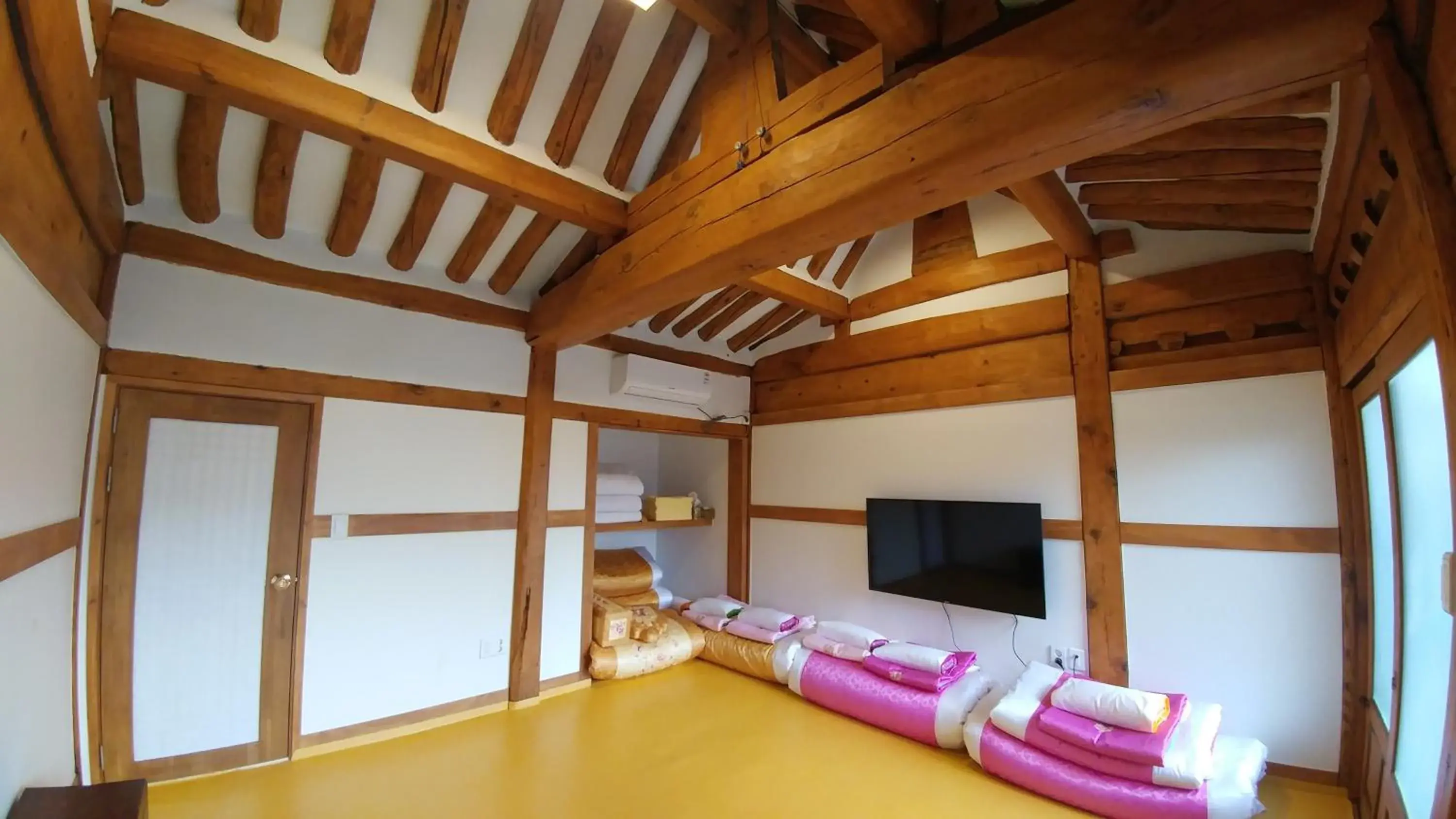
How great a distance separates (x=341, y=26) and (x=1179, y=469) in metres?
4.57

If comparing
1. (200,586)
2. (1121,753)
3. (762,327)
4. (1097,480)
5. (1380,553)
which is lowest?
(1121,753)

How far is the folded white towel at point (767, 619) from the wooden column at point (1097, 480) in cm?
213

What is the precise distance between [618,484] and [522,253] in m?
2.21

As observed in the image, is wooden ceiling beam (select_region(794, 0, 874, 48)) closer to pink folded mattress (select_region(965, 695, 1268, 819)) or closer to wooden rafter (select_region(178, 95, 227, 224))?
wooden rafter (select_region(178, 95, 227, 224))

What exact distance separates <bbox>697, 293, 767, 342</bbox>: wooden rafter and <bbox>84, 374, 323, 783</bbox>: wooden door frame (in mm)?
3053

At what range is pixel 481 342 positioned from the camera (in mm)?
3996

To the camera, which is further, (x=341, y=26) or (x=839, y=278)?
(x=839, y=278)

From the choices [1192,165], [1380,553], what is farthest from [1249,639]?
[1192,165]

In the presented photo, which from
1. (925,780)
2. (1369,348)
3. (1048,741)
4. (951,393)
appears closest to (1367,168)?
(1369,348)

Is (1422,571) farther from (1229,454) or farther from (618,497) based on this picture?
(618,497)

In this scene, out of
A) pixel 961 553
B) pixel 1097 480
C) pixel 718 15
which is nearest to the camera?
pixel 718 15

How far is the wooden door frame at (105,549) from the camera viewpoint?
8.71ft

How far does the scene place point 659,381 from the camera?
4832mm

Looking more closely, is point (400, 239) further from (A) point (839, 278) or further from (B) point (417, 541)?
(A) point (839, 278)
